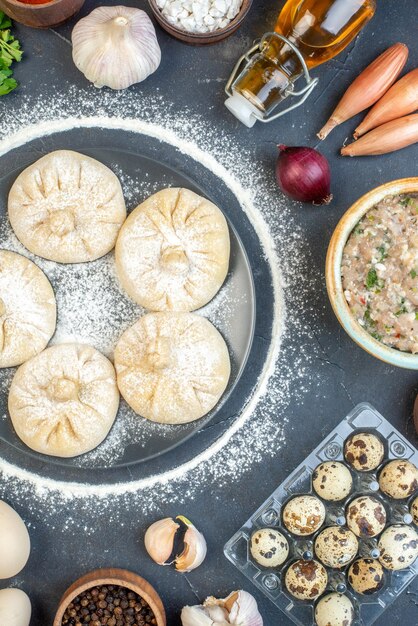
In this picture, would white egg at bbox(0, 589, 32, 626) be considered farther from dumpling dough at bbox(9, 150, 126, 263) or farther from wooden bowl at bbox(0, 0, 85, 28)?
wooden bowl at bbox(0, 0, 85, 28)

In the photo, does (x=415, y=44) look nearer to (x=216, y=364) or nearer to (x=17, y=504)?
(x=216, y=364)

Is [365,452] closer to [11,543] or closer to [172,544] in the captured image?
[172,544]

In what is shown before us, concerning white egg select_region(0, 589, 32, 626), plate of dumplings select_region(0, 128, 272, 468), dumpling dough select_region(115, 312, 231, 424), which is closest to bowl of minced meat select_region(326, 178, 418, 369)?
plate of dumplings select_region(0, 128, 272, 468)

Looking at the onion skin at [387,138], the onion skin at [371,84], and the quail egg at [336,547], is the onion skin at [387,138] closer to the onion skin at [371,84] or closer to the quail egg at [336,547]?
the onion skin at [371,84]

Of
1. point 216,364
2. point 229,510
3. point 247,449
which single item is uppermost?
point 216,364

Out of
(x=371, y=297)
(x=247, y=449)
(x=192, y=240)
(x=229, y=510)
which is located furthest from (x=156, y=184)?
(x=229, y=510)

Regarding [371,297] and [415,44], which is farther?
[415,44]

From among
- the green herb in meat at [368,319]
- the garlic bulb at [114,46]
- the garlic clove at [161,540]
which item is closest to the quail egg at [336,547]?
the garlic clove at [161,540]
